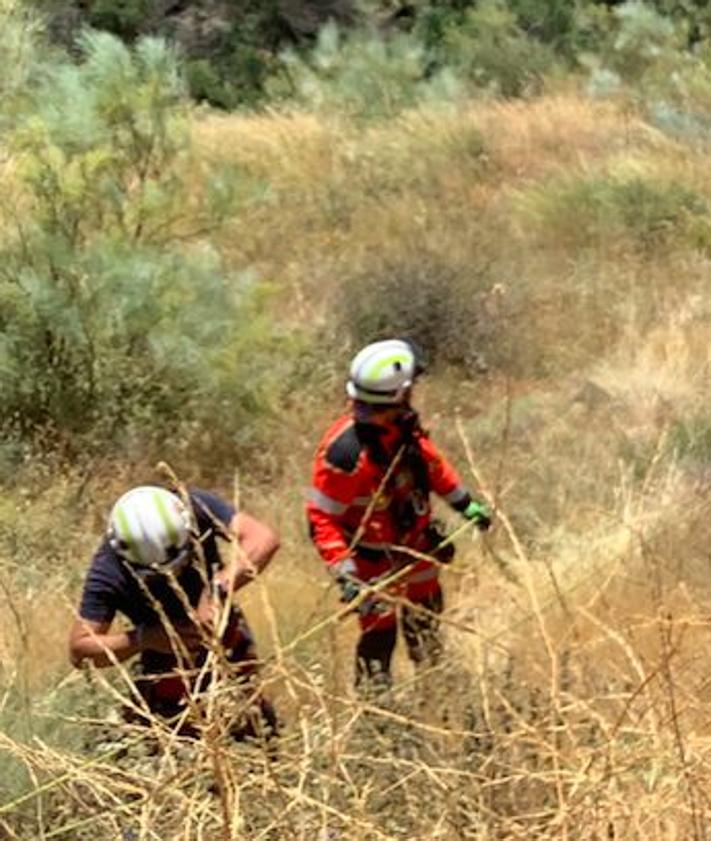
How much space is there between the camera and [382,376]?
5605 millimetres

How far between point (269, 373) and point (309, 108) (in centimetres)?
999

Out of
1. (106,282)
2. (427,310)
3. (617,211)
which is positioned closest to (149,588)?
(106,282)

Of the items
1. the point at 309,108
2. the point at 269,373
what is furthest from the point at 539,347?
the point at 309,108

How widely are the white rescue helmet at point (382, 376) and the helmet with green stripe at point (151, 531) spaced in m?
0.99

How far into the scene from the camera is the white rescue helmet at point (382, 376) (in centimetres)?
561

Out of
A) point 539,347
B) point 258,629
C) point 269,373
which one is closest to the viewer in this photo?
point 258,629

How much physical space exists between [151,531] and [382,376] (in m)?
1.14

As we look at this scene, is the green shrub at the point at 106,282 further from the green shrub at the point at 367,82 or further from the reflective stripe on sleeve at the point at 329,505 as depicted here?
the green shrub at the point at 367,82

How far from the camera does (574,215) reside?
14.3m

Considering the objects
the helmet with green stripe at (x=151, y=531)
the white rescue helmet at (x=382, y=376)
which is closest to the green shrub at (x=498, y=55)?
the white rescue helmet at (x=382, y=376)

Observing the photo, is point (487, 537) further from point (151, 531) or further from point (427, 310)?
point (427, 310)

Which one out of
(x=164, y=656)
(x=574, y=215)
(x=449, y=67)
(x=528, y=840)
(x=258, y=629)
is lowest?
(x=449, y=67)

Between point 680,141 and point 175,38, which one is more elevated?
point 680,141

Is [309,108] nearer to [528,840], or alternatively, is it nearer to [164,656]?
[164,656]
